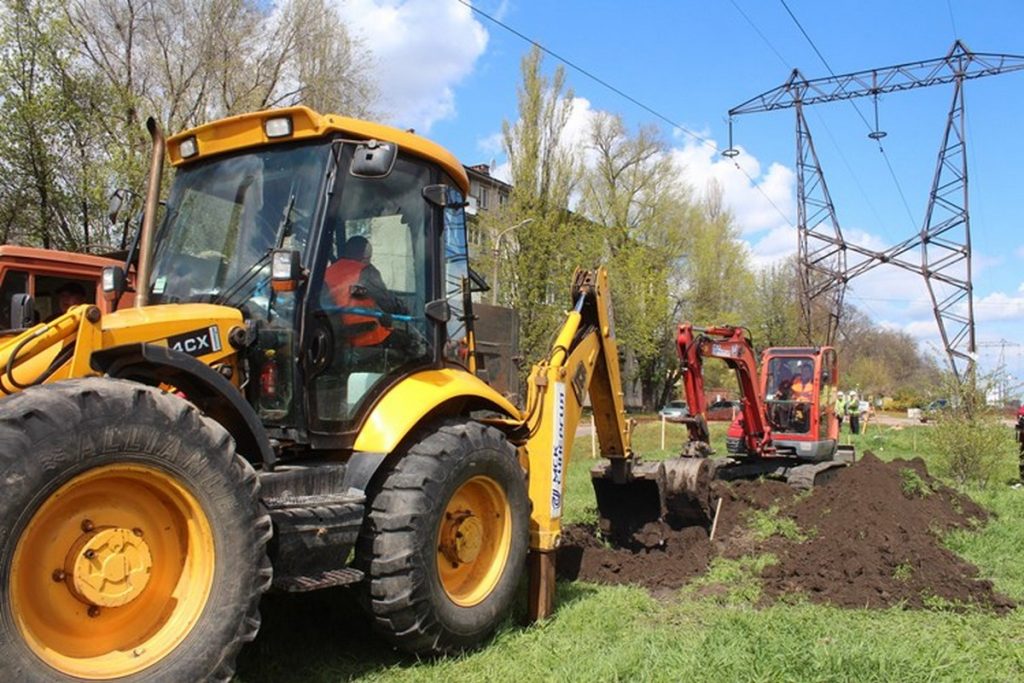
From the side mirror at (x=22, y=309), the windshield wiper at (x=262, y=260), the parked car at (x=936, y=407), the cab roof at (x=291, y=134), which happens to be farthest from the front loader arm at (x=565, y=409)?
the parked car at (x=936, y=407)

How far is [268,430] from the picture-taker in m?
4.37

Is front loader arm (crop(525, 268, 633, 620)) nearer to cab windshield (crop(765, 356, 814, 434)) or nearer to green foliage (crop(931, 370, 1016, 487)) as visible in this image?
cab windshield (crop(765, 356, 814, 434))

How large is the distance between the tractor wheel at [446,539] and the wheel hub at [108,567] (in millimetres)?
1210

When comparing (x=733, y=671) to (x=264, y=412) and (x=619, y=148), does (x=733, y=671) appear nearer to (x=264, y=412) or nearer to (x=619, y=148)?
(x=264, y=412)

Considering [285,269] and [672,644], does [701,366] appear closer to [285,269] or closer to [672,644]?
[672,644]

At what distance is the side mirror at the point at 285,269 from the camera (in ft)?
13.4

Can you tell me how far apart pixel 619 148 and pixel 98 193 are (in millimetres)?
29255

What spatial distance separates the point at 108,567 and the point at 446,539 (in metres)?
1.96

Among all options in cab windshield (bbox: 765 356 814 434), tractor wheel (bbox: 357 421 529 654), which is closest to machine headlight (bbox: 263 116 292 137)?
tractor wheel (bbox: 357 421 529 654)

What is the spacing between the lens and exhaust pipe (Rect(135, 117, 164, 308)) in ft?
13.6

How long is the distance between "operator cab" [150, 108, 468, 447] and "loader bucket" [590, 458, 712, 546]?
3.46 meters

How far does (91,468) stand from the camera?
10.4ft

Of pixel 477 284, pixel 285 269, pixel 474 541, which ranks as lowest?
pixel 474 541

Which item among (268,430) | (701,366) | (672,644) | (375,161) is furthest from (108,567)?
(701,366)
